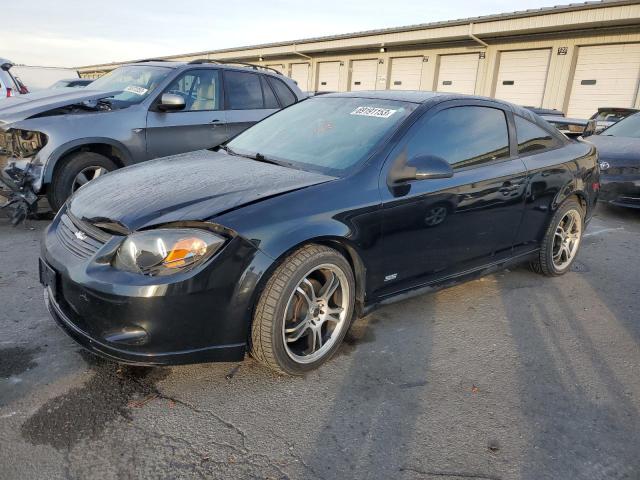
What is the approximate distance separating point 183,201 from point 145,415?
104 cm

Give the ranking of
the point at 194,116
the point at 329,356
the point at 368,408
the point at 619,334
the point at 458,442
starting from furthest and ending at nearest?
the point at 194,116, the point at 619,334, the point at 329,356, the point at 368,408, the point at 458,442

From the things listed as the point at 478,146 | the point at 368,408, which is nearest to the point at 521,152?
the point at 478,146

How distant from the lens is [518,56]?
59.2ft

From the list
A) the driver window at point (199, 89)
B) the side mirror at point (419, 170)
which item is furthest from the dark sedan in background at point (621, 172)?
the driver window at point (199, 89)

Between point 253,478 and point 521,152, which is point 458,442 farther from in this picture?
point 521,152

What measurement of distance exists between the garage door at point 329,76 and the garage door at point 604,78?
12.1 metres

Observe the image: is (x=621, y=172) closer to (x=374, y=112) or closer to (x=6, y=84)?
(x=374, y=112)

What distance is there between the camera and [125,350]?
2.34m

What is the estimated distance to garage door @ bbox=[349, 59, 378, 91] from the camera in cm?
2355

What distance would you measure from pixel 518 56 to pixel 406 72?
5247 mm

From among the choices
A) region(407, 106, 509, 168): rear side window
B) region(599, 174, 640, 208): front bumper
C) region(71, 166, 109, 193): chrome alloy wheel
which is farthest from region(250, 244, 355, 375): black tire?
region(599, 174, 640, 208): front bumper

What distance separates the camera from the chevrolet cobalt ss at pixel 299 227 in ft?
7.66

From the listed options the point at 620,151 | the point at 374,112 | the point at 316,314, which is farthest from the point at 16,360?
the point at 620,151

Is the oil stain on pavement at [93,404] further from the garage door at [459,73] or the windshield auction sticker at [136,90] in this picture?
the garage door at [459,73]
